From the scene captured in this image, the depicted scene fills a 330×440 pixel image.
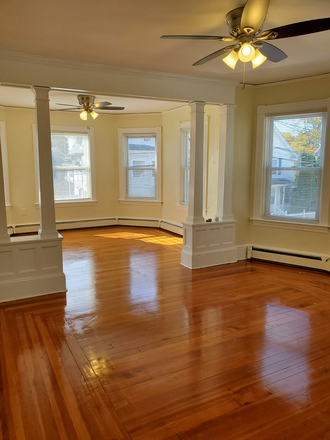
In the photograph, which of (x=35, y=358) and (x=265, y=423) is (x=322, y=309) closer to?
(x=265, y=423)

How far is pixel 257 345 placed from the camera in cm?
290

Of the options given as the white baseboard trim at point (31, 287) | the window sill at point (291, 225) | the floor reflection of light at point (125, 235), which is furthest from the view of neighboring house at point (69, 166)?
the window sill at point (291, 225)

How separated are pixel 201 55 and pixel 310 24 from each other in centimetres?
169

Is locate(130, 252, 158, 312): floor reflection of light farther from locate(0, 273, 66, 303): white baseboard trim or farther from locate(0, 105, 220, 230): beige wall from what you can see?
locate(0, 105, 220, 230): beige wall

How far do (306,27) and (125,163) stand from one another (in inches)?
245

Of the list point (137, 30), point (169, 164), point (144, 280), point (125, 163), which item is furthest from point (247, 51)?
point (125, 163)

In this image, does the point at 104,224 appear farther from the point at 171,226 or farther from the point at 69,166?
the point at 171,226

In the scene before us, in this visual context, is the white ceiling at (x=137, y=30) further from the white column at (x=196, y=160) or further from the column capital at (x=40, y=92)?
the white column at (x=196, y=160)

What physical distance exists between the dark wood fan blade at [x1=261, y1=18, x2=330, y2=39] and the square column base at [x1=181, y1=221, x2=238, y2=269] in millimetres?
2980

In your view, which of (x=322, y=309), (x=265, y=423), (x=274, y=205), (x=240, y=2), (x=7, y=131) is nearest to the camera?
(x=265, y=423)

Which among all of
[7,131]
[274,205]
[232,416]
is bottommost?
[232,416]

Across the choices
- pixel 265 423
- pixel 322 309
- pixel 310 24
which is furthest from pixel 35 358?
pixel 310 24

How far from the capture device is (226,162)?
515 cm

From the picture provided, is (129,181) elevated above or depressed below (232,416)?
above
